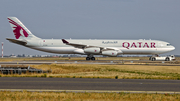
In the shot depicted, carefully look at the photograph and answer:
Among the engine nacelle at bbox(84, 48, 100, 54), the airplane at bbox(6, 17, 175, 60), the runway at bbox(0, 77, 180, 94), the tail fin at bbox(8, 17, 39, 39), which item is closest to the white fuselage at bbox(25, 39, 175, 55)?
the airplane at bbox(6, 17, 175, 60)

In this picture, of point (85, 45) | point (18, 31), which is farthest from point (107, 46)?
point (18, 31)

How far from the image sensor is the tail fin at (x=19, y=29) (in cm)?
6031

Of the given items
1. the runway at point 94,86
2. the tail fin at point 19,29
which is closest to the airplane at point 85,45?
the tail fin at point 19,29

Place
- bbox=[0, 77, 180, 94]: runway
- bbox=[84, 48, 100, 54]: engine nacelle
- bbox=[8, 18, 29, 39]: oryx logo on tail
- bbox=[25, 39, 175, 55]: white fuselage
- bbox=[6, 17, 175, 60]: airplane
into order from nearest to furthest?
bbox=[0, 77, 180, 94]: runway < bbox=[84, 48, 100, 54]: engine nacelle < bbox=[6, 17, 175, 60]: airplane < bbox=[25, 39, 175, 55]: white fuselage < bbox=[8, 18, 29, 39]: oryx logo on tail

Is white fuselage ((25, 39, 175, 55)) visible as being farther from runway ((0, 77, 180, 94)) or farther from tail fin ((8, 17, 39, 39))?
runway ((0, 77, 180, 94))

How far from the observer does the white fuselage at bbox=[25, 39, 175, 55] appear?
2338 inches

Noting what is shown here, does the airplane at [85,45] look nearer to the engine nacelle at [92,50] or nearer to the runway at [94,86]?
the engine nacelle at [92,50]

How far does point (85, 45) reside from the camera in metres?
58.9

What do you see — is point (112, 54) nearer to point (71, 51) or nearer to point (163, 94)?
point (71, 51)

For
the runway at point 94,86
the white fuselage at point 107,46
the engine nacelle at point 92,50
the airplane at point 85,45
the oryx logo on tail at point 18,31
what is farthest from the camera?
the oryx logo on tail at point 18,31

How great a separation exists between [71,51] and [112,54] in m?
10.5

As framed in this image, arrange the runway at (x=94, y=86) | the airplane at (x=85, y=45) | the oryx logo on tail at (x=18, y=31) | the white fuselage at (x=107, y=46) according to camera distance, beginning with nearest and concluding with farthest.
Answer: the runway at (x=94, y=86) < the airplane at (x=85, y=45) < the white fuselage at (x=107, y=46) < the oryx logo on tail at (x=18, y=31)

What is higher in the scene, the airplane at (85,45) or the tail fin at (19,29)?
the tail fin at (19,29)

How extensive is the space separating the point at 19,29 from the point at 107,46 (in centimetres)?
2305
